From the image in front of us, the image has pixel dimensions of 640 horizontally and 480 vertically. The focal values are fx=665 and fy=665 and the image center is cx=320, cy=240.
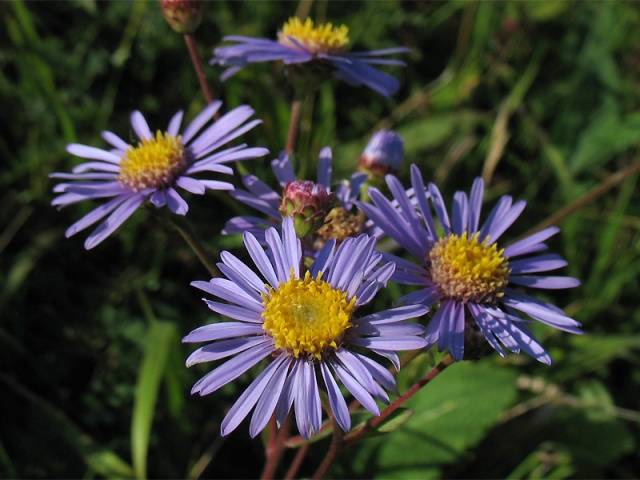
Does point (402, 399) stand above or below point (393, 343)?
below

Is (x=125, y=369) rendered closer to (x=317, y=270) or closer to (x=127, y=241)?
(x=127, y=241)

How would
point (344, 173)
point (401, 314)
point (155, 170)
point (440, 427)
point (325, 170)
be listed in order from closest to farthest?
1. point (401, 314)
2. point (155, 170)
3. point (325, 170)
4. point (440, 427)
5. point (344, 173)

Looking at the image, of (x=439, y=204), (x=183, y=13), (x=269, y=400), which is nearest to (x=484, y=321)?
(x=439, y=204)

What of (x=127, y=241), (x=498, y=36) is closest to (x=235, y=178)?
(x=127, y=241)

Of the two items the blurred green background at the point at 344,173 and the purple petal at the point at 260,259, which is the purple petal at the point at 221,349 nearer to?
the purple petal at the point at 260,259

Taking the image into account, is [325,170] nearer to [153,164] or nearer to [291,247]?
[291,247]

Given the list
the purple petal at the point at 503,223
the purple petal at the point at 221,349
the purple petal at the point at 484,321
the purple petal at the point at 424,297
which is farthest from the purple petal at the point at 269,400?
the purple petal at the point at 503,223

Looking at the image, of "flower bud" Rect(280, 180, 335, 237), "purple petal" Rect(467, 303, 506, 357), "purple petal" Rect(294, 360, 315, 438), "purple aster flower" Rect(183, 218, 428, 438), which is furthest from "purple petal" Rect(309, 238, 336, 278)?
"purple petal" Rect(467, 303, 506, 357)
